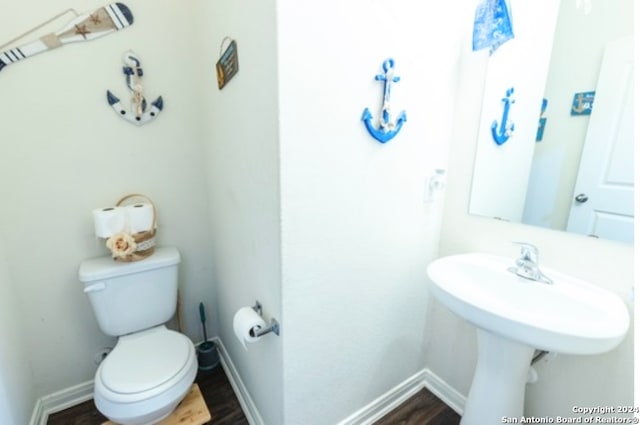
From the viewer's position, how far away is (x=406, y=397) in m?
1.41

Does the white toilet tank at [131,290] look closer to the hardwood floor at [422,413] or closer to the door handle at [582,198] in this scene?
the hardwood floor at [422,413]

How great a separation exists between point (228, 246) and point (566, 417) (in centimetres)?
150

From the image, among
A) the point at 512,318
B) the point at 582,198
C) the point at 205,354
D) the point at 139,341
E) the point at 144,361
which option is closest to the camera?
the point at 512,318

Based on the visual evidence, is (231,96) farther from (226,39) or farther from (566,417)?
(566,417)

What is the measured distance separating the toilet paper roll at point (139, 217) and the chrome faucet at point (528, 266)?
1534 mm

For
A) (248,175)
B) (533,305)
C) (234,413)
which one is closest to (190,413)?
(234,413)

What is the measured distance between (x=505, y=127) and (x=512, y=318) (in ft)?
2.64

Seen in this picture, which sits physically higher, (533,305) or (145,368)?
(533,305)

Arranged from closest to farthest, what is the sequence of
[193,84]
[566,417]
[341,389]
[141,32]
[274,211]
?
[274,211] < [566,417] < [341,389] < [141,32] < [193,84]

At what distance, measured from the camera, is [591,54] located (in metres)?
0.91

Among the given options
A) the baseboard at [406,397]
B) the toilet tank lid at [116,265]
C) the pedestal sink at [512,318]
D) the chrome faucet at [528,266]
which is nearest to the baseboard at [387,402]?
the baseboard at [406,397]

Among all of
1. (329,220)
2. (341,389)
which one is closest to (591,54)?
(329,220)

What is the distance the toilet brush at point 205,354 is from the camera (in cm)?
158

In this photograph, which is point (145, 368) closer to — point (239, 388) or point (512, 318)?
point (239, 388)
